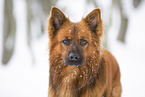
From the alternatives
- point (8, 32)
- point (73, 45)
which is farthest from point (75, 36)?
point (8, 32)

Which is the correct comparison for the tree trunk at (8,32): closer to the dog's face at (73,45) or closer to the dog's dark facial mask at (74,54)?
the dog's face at (73,45)

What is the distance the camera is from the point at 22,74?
584cm

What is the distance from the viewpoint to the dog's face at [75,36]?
2.52 metres

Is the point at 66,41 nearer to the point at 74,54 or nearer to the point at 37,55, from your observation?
the point at 74,54

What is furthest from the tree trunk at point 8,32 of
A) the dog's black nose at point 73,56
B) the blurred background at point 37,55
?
the dog's black nose at point 73,56

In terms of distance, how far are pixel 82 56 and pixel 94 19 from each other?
64cm

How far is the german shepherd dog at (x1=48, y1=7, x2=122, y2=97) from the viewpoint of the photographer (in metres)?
2.64

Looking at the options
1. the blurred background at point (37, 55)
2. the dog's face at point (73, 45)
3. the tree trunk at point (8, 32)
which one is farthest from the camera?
the tree trunk at point (8, 32)

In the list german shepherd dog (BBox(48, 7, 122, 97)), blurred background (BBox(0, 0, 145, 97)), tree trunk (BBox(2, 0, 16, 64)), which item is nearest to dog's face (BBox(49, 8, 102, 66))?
german shepherd dog (BBox(48, 7, 122, 97))

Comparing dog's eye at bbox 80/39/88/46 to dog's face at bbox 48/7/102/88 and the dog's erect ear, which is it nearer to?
dog's face at bbox 48/7/102/88

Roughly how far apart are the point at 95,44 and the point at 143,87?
9.57 feet

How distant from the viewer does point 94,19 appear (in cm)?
272

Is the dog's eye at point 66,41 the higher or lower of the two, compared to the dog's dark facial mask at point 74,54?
higher

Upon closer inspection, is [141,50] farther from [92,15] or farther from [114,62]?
[92,15]
